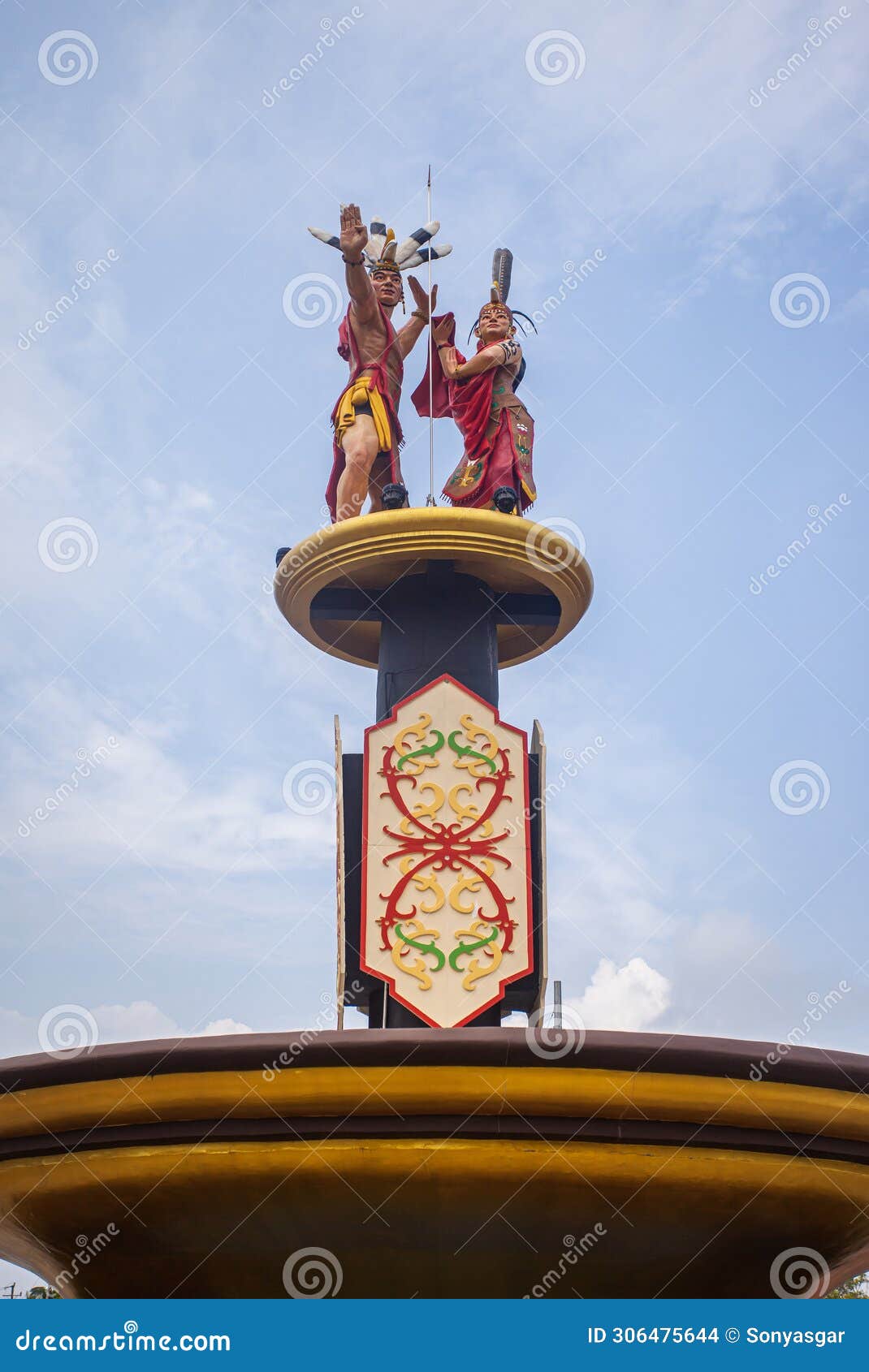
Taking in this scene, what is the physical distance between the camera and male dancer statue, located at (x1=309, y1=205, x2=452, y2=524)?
31.5 ft

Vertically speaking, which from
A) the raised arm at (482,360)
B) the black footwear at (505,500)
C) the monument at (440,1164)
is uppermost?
the raised arm at (482,360)

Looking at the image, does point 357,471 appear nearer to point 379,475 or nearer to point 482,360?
point 379,475

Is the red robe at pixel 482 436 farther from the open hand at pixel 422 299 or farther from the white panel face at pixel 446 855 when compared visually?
the white panel face at pixel 446 855

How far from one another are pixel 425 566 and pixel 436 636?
454mm

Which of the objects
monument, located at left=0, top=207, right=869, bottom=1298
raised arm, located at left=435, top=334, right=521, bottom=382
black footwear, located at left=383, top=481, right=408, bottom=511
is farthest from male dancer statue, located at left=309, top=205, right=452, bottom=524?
monument, located at left=0, top=207, right=869, bottom=1298

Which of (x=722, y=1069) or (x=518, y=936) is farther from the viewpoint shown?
(x=518, y=936)

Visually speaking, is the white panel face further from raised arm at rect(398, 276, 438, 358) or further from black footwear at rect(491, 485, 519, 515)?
raised arm at rect(398, 276, 438, 358)

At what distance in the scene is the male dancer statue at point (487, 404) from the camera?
9.76 meters

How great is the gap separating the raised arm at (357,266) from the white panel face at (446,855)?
8.96 ft

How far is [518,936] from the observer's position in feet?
25.7

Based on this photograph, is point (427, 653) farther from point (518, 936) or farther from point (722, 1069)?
point (722, 1069)

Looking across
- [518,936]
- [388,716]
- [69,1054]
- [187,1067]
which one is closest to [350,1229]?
Answer: [187,1067]

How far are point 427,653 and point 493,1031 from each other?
4217mm

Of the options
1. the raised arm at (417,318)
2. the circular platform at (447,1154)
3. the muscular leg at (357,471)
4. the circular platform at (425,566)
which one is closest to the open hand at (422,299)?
the raised arm at (417,318)
